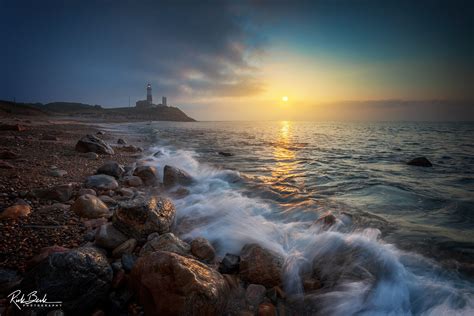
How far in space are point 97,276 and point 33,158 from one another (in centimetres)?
788

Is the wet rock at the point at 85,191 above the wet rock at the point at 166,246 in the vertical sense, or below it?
above

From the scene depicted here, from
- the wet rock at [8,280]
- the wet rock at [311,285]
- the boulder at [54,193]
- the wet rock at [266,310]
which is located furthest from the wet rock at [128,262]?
the boulder at [54,193]

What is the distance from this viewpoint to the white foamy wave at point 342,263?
2.86m

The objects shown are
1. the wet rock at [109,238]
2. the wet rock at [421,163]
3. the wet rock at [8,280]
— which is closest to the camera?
the wet rock at [8,280]

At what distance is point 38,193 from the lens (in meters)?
4.68

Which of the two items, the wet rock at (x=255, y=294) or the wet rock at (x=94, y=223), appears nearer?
the wet rock at (x=255, y=294)

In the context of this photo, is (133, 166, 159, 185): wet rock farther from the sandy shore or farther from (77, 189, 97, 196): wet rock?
(77, 189, 97, 196): wet rock

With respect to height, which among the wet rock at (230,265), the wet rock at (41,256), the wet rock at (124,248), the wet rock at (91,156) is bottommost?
the wet rock at (230,265)

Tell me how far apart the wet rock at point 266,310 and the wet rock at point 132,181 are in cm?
542

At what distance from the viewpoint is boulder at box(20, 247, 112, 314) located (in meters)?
2.25

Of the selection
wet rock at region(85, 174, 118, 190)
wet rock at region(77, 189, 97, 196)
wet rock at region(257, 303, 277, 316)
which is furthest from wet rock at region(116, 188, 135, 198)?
wet rock at region(257, 303, 277, 316)

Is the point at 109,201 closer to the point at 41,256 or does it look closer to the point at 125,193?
the point at 125,193

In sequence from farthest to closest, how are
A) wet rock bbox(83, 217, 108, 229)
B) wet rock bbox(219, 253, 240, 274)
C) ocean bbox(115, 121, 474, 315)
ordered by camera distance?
wet rock bbox(83, 217, 108, 229) → wet rock bbox(219, 253, 240, 274) → ocean bbox(115, 121, 474, 315)
